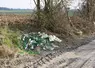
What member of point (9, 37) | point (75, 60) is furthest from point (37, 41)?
point (75, 60)

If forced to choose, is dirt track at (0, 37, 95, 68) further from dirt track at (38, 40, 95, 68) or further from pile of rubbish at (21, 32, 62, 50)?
pile of rubbish at (21, 32, 62, 50)

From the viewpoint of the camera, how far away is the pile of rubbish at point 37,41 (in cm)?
1385

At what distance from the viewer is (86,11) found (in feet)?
77.7

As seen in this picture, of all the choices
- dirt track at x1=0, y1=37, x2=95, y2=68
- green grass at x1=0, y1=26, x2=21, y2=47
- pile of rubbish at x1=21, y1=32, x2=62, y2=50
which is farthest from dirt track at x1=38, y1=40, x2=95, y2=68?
green grass at x1=0, y1=26, x2=21, y2=47

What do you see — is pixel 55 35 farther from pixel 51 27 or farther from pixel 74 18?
pixel 74 18

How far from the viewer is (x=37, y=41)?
571 inches

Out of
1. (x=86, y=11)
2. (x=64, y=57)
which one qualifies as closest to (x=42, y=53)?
(x=64, y=57)

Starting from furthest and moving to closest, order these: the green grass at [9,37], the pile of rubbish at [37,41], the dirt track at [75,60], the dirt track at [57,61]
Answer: the pile of rubbish at [37,41]
the green grass at [9,37]
the dirt track at [75,60]
the dirt track at [57,61]

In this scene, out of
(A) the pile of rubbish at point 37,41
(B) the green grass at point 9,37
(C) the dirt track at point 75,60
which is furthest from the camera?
(A) the pile of rubbish at point 37,41

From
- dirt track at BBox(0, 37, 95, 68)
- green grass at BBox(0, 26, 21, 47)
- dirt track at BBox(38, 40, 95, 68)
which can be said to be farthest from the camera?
green grass at BBox(0, 26, 21, 47)

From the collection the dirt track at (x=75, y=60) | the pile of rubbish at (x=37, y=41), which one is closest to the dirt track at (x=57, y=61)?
the dirt track at (x=75, y=60)

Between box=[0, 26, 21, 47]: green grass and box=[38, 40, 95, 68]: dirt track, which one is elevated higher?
box=[0, 26, 21, 47]: green grass

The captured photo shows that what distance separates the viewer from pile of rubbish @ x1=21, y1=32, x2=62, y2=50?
13.9 meters

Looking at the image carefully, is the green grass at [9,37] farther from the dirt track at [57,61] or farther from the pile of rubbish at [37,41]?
the dirt track at [57,61]
